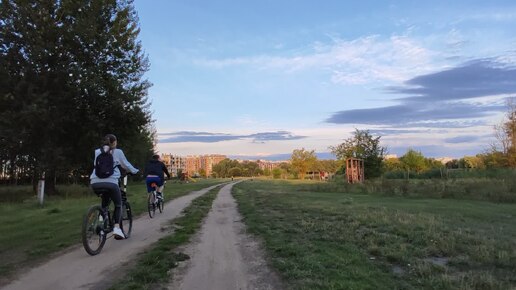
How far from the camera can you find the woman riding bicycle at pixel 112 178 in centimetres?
803

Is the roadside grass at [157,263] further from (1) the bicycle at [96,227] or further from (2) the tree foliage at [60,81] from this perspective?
(2) the tree foliage at [60,81]

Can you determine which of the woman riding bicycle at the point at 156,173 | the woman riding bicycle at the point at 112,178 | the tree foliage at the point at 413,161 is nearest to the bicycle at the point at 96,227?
the woman riding bicycle at the point at 112,178

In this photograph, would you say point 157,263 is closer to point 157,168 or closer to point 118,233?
point 118,233

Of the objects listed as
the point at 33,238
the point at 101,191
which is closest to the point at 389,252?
the point at 101,191

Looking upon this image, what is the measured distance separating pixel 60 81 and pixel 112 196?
20102mm

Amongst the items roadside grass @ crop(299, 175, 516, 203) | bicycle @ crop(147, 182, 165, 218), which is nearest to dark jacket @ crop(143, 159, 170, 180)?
bicycle @ crop(147, 182, 165, 218)

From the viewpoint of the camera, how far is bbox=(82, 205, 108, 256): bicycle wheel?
743cm

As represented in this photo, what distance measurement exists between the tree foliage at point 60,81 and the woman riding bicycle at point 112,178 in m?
17.6

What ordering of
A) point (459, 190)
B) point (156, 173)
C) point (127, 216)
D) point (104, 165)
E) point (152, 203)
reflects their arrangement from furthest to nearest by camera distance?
point (459, 190) < point (156, 173) < point (152, 203) < point (127, 216) < point (104, 165)

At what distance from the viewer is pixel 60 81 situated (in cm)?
2564

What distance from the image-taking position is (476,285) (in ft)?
18.1

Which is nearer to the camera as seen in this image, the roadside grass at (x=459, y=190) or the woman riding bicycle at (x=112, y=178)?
the woman riding bicycle at (x=112, y=178)

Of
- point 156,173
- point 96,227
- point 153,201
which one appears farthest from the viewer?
point 156,173

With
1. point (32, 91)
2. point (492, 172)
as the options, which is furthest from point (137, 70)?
point (492, 172)
